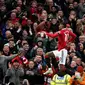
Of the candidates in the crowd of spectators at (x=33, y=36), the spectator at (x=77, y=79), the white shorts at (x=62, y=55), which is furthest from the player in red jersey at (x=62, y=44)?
the spectator at (x=77, y=79)

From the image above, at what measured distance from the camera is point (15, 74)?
56.4 feet

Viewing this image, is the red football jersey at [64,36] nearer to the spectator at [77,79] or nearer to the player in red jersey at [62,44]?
the player in red jersey at [62,44]

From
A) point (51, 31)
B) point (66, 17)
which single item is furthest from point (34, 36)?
point (66, 17)

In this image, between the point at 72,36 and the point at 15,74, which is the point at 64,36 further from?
the point at 15,74

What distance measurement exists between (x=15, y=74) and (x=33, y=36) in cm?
328

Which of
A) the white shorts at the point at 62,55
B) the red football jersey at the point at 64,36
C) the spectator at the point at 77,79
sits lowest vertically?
the spectator at the point at 77,79

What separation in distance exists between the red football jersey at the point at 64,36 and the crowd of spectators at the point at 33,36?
1.89 feet

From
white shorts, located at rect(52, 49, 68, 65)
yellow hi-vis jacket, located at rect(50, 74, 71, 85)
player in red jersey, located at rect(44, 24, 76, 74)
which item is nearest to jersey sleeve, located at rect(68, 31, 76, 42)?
player in red jersey, located at rect(44, 24, 76, 74)

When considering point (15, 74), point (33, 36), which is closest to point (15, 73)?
point (15, 74)

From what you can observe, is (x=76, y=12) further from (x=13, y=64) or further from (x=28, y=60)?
(x=13, y=64)

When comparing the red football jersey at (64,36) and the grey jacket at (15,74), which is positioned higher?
the red football jersey at (64,36)

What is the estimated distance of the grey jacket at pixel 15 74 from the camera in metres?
17.1

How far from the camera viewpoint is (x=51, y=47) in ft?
64.8

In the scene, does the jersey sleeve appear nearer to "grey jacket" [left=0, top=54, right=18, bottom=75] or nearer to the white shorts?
the white shorts
